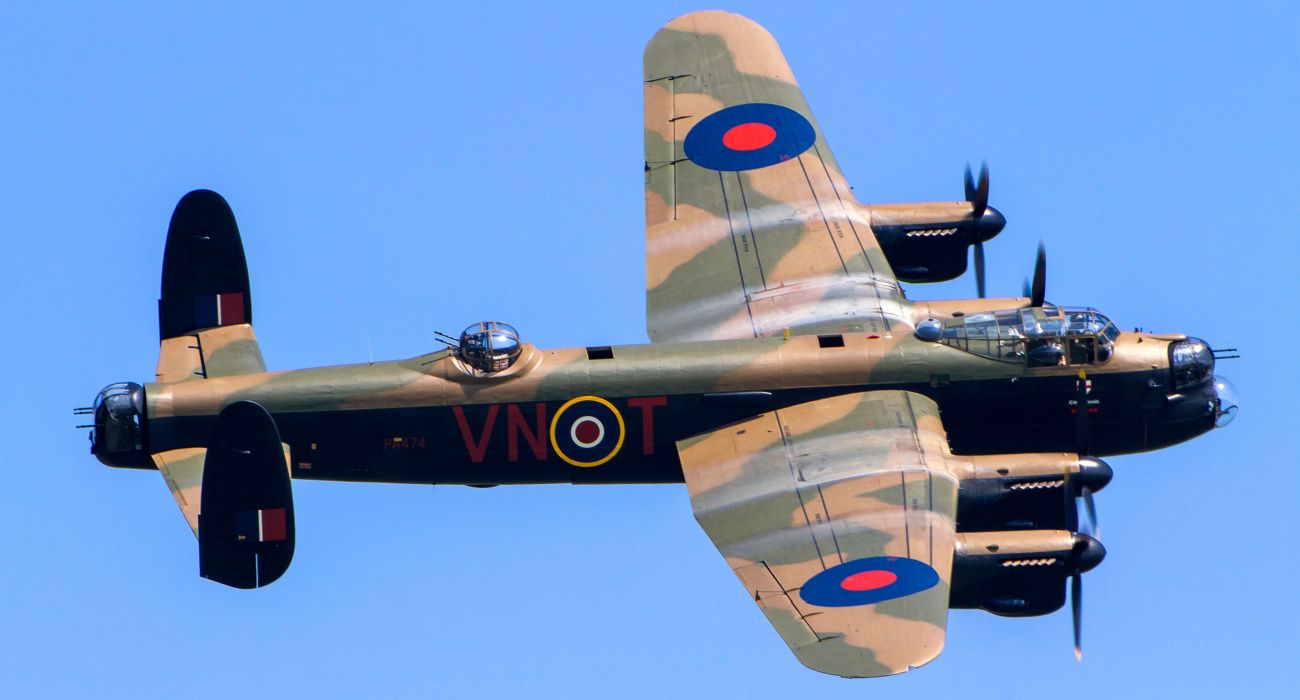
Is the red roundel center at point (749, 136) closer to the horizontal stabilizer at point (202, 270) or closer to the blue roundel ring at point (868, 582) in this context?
the horizontal stabilizer at point (202, 270)

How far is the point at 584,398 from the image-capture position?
48188 mm

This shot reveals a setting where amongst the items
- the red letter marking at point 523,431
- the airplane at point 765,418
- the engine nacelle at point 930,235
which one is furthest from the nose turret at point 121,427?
the engine nacelle at point 930,235

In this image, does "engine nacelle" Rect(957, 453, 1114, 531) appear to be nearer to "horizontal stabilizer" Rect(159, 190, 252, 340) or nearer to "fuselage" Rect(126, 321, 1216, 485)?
"fuselage" Rect(126, 321, 1216, 485)

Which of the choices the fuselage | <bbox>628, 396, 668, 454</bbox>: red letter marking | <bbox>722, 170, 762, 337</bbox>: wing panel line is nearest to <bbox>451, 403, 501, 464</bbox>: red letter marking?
the fuselage

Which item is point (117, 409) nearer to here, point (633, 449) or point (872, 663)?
point (633, 449)

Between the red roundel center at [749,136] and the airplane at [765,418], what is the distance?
319 cm

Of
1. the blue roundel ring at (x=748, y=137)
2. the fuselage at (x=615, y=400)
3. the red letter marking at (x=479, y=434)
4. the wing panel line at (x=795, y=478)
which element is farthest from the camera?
the blue roundel ring at (x=748, y=137)

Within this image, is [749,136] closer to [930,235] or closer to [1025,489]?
[930,235]

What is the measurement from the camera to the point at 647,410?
4825 cm

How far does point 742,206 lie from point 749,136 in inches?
84.6

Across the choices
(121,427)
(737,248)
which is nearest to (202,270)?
(121,427)

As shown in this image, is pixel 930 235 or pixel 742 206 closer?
pixel 930 235

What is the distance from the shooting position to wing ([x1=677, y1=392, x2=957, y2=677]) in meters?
43.2

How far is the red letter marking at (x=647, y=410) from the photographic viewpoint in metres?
48.2
